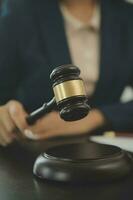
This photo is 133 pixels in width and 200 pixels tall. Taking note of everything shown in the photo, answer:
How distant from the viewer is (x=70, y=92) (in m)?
0.59

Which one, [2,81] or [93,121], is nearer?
[93,121]

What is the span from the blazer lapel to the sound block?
2.38 feet

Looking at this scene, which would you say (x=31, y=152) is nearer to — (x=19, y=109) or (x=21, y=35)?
(x=19, y=109)

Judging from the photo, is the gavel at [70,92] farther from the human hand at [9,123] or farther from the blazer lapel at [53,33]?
the blazer lapel at [53,33]

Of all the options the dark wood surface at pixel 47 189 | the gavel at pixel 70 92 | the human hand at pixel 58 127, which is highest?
the gavel at pixel 70 92

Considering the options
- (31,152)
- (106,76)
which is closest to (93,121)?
(106,76)

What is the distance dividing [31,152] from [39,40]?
635 millimetres

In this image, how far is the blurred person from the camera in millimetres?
1337

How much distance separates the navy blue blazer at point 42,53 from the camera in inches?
52.6

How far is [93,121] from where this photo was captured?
117 cm

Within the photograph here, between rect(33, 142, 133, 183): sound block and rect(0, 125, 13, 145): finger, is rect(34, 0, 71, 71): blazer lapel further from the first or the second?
rect(33, 142, 133, 183): sound block

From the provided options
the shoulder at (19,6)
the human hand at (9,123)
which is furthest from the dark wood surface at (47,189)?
the shoulder at (19,6)

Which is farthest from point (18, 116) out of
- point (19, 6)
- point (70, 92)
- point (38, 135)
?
point (19, 6)

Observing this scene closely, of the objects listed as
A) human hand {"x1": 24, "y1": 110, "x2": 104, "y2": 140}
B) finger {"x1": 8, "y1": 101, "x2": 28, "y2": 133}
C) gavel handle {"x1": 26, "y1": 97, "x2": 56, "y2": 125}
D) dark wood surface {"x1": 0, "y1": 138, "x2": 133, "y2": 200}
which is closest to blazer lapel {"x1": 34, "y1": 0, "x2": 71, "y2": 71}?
human hand {"x1": 24, "y1": 110, "x2": 104, "y2": 140}
